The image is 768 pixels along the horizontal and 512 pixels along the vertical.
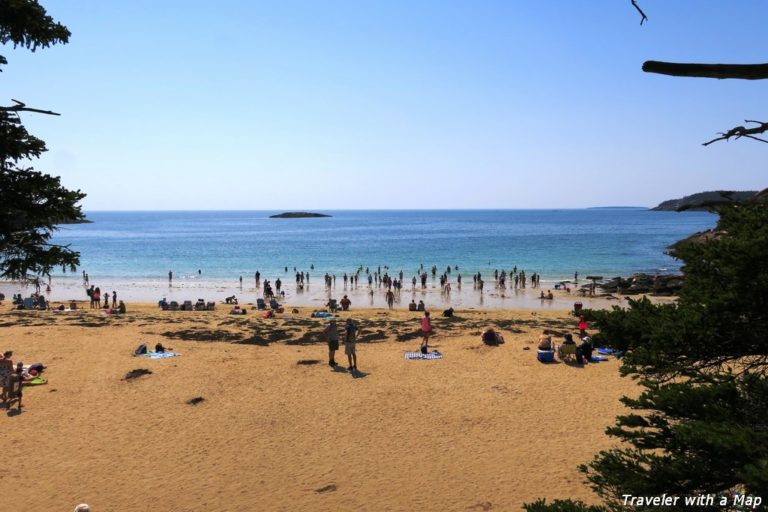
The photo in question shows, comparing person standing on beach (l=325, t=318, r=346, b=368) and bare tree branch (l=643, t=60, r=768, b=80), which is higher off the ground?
bare tree branch (l=643, t=60, r=768, b=80)

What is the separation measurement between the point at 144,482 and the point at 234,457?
1.79 meters

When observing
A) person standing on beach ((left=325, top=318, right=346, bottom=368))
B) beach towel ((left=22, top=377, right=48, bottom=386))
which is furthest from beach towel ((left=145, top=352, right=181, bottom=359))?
person standing on beach ((left=325, top=318, right=346, bottom=368))

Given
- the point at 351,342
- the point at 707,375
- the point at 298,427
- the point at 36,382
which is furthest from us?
the point at 351,342

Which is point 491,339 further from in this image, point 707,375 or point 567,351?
point 707,375

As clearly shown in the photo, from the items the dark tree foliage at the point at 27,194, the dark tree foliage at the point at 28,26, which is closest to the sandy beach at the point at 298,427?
the dark tree foliage at the point at 27,194

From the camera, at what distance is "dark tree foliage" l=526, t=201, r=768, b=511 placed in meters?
3.90

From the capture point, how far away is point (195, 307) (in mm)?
35000

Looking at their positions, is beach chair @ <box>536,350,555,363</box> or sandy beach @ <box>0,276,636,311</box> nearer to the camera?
beach chair @ <box>536,350,555,363</box>

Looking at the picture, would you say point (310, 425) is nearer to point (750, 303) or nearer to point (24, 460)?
point (24, 460)

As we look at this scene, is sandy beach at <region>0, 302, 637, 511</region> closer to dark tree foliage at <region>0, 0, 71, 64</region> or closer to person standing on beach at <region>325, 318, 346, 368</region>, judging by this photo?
person standing on beach at <region>325, 318, 346, 368</region>

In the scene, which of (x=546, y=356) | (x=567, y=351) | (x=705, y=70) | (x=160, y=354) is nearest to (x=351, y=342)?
(x=546, y=356)

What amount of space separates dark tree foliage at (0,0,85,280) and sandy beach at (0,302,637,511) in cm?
490

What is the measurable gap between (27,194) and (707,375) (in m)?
8.05

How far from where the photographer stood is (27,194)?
22.9 ft
